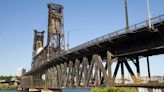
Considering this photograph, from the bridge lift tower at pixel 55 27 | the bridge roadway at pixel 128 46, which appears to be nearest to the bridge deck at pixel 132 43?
the bridge roadway at pixel 128 46

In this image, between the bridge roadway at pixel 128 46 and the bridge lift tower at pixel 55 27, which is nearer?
the bridge roadway at pixel 128 46

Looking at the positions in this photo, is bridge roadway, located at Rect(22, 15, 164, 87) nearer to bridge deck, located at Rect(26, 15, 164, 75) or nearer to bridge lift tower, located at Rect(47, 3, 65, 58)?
bridge deck, located at Rect(26, 15, 164, 75)

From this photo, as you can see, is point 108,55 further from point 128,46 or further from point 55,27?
point 55,27

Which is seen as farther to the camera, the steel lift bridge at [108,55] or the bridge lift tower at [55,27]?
the bridge lift tower at [55,27]

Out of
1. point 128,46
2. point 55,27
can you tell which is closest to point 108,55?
point 128,46

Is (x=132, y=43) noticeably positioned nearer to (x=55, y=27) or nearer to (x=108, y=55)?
(x=108, y=55)

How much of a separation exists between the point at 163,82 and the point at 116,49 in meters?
11.9

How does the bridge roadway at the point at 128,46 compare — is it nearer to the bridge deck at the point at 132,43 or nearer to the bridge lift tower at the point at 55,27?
the bridge deck at the point at 132,43

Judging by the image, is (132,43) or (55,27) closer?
(132,43)

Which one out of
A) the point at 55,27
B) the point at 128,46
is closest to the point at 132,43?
the point at 128,46

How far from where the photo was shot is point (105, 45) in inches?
1727

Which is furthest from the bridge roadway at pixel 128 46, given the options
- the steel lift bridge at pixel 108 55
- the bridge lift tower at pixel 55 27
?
the bridge lift tower at pixel 55 27

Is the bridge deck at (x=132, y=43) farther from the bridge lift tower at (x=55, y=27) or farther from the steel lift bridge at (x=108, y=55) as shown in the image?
the bridge lift tower at (x=55, y=27)

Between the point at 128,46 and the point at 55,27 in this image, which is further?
the point at 55,27
